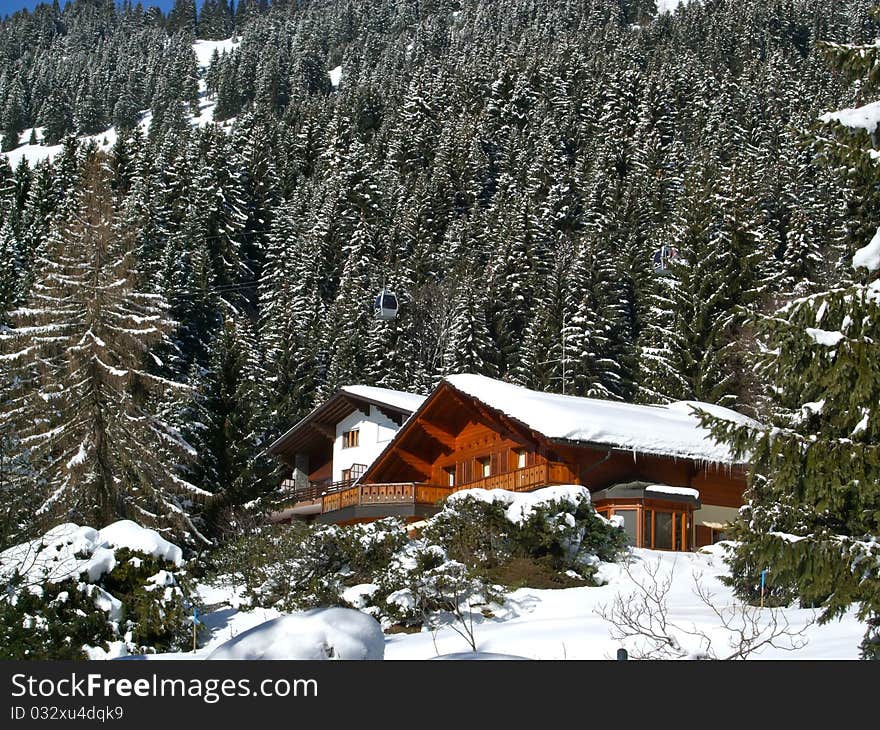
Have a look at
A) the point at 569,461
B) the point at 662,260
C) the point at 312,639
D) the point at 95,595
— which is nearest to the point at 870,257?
the point at 312,639

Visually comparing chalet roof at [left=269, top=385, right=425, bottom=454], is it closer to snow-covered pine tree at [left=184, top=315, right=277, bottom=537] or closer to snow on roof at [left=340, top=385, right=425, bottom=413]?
snow on roof at [left=340, top=385, right=425, bottom=413]

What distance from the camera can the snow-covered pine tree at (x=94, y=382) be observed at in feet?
91.6

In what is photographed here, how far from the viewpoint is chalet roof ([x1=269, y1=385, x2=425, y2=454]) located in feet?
135

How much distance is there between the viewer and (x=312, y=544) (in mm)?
22922

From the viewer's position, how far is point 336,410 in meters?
44.7

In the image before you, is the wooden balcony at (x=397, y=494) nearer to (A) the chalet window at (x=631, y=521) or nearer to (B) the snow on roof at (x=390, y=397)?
(B) the snow on roof at (x=390, y=397)

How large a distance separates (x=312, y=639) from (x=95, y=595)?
33.2ft

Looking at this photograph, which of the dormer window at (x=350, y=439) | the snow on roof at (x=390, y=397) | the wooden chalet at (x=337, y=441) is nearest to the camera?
the wooden chalet at (x=337, y=441)

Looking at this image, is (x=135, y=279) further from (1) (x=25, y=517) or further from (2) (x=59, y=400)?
(1) (x=25, y=517)

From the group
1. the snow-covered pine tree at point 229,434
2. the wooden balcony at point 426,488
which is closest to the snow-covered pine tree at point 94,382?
the snow-covered pine tree at point 229,434

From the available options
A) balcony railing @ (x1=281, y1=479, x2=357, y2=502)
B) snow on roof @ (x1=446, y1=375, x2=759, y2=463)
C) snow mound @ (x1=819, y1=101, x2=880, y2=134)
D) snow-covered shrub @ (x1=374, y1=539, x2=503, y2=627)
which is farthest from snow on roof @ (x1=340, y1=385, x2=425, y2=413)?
snow mound @ (x1=819, y1=101, x2=880, y2=134)

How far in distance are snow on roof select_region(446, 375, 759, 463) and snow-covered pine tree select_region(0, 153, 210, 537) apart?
928 cm

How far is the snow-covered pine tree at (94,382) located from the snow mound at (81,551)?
750cm

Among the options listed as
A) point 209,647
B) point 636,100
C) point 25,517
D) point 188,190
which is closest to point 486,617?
point 209,647
